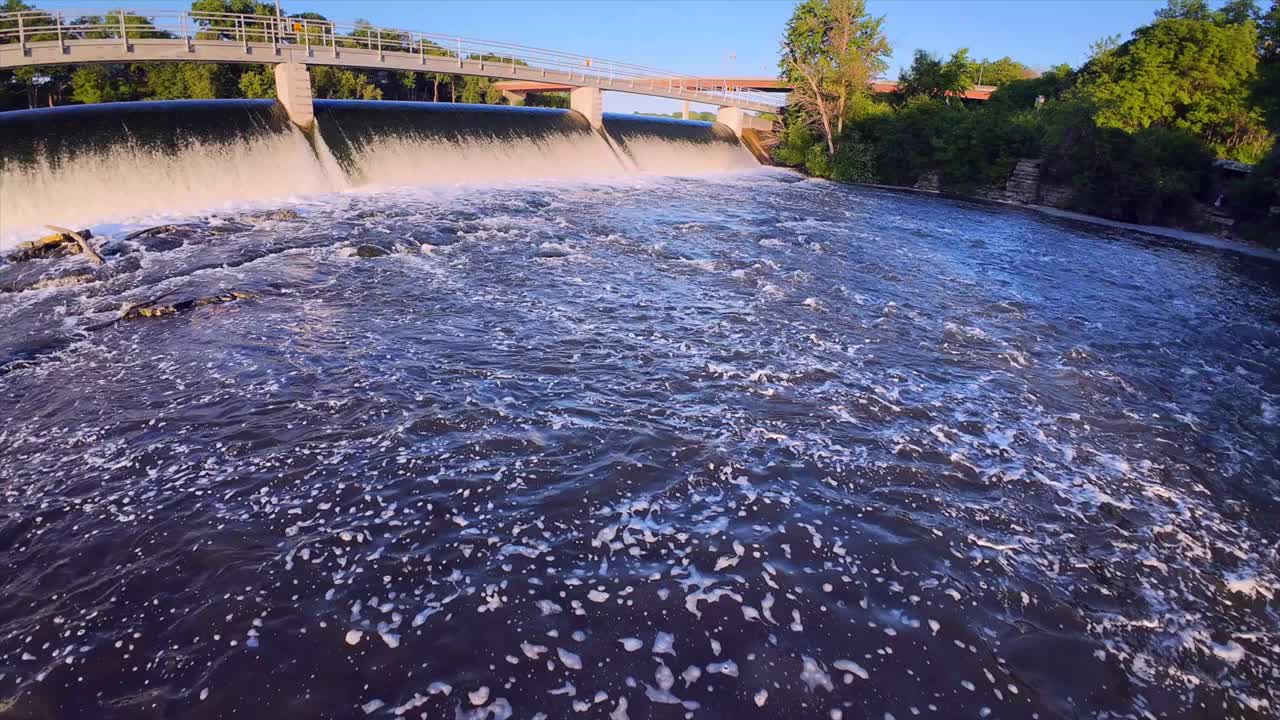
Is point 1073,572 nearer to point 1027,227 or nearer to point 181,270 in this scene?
point 181,270

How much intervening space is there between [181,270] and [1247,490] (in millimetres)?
15067

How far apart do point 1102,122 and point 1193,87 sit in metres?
6.08

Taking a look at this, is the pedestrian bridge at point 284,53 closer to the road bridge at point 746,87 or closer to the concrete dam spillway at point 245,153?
the concrete dam spillway at point 245,153

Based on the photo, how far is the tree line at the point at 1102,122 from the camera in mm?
25422

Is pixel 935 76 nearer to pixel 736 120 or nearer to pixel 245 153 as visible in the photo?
pixel 736 120

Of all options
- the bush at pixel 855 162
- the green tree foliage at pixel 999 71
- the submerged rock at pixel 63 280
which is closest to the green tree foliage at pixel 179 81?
the submerged rock at pixel 63 280

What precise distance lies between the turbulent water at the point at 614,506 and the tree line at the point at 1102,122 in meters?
18.7

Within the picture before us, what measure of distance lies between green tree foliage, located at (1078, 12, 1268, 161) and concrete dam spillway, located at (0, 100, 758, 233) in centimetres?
2264

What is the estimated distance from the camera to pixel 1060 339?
34.2 feet

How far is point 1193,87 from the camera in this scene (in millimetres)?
29422

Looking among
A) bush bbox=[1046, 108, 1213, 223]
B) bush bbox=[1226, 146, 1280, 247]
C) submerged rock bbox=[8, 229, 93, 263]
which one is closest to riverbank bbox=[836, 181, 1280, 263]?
bush bbox=[1226, 146, 1280, 247]

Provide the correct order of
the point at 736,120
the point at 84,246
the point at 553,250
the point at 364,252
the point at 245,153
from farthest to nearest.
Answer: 1. the point at 736,120
2. the point at 245,153
3. the point at 553,250
4. the point at 364,252
5. the point at 84,246

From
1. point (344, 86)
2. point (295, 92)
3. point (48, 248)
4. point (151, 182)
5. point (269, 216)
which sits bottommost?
point (48, 248)

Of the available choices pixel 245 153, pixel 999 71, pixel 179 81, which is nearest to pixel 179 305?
pixel 245 153
